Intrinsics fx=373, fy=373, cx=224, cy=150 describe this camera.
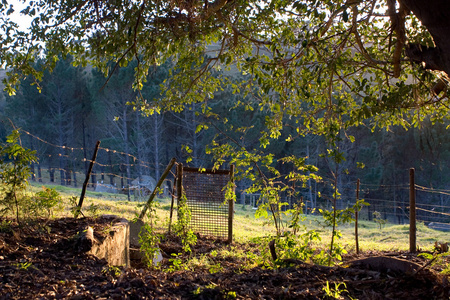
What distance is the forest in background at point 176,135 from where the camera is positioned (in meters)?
30.0

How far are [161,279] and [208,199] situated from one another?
16.5 feet

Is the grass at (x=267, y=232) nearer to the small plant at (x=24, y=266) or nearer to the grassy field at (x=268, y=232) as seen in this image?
the grassy field at (x=268, y=232)

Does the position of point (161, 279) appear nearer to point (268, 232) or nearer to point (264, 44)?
point (264, 44)

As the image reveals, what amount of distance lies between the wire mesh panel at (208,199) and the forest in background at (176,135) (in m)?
19.1

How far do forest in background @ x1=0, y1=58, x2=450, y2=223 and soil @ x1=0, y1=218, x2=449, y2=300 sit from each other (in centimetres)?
2371

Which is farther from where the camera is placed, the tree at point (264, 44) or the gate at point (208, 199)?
the gate at point (208, 199)

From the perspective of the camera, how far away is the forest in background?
30.0 m

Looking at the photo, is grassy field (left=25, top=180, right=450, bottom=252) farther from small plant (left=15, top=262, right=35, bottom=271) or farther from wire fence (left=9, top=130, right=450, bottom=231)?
wire fence (left=9, top=130, right=450, bottom=231)

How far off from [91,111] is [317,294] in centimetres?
3746

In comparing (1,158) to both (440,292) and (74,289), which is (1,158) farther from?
(440,292)

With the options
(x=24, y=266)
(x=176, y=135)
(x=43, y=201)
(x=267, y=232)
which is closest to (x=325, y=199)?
(x=176, y=135)

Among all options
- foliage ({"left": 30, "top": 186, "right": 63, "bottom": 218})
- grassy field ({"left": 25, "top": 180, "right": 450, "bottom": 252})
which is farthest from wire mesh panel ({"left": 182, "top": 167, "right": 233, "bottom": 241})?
foliage ({"left": 30, "top": 186, "right": 63, "bottom": 218})

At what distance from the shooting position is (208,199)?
844 cm

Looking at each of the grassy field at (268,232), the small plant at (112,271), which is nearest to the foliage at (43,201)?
the grassy field at (268,232)
